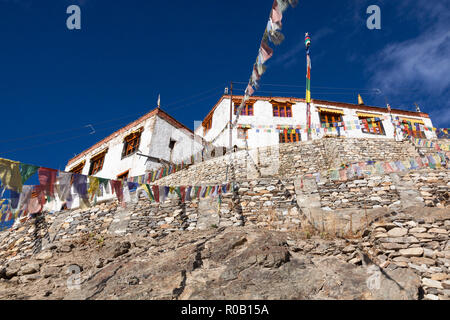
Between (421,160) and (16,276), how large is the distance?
12.2 meters

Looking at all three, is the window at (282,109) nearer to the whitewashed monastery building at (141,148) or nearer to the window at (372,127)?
the window at (372,127)

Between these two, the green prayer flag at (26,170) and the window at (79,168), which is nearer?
the green prayer flag at (26,170)

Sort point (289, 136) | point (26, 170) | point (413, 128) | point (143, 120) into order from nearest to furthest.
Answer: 1. point (26, 170)
2. point (143, 120)
3. point (289, 136)
4. point (413, 128)

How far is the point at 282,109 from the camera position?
22062 mm

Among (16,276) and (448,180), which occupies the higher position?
(448,180)

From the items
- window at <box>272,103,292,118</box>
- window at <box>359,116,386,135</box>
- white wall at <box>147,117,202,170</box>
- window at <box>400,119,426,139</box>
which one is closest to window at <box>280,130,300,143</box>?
window at <box>272,103,292,118</box>

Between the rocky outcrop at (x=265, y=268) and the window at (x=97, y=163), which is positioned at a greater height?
the window at (x=97, y=163)

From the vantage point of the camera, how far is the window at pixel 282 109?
71.3ft

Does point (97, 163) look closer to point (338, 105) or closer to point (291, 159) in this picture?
point (291, 159)

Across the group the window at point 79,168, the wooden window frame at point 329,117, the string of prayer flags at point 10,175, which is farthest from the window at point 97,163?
the wooden window frame at point 329,117

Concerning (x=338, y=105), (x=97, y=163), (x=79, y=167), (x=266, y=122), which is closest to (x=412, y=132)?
(x=338, y=105)

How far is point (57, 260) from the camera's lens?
22.1 feet
